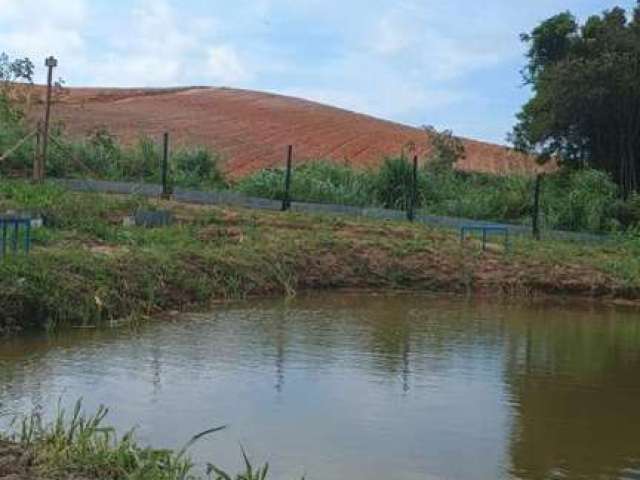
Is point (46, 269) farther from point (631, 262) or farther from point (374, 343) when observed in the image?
point (631, 262)

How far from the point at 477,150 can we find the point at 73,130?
16125mm

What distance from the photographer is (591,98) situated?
22.4m

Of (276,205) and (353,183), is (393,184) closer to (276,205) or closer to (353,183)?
(353,183)

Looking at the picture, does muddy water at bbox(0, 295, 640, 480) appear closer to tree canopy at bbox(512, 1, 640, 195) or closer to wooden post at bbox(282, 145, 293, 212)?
wooden post at bbox(282, 145, 293, 212)

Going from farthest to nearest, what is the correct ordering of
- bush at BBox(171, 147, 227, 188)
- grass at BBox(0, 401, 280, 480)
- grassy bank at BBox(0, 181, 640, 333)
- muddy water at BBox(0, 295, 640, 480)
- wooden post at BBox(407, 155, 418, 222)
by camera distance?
bush at BBox(171, 147, 227, 188) → wooden post at BBox(407, 155, 418, 222) → grassy bank at BBox(0, 181, 640, 333) → muddy water at BBox(0, 295, 640, 480) → grass at BBox(0, 401, 280, 480)

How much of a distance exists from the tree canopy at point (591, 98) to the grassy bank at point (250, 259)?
4.96m

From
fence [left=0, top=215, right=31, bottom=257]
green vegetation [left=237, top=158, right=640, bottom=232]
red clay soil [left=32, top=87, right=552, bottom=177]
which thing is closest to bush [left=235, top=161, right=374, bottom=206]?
green vegetation [left=237, top=158, right=640, bottom=232]

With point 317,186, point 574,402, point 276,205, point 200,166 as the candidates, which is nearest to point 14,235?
point 574,402

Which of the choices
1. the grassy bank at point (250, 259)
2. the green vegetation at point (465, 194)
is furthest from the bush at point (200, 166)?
the grassy bank at point (250, 259)

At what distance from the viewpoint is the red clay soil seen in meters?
30.8

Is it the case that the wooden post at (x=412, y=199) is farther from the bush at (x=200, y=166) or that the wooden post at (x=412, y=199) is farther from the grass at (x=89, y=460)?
the grass at (x=89, y=460)

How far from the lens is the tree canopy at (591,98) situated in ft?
73.9

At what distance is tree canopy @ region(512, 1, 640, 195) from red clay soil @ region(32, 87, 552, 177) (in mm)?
2704

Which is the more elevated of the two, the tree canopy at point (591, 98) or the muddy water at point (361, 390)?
the tree canopy at point (591, 98)
